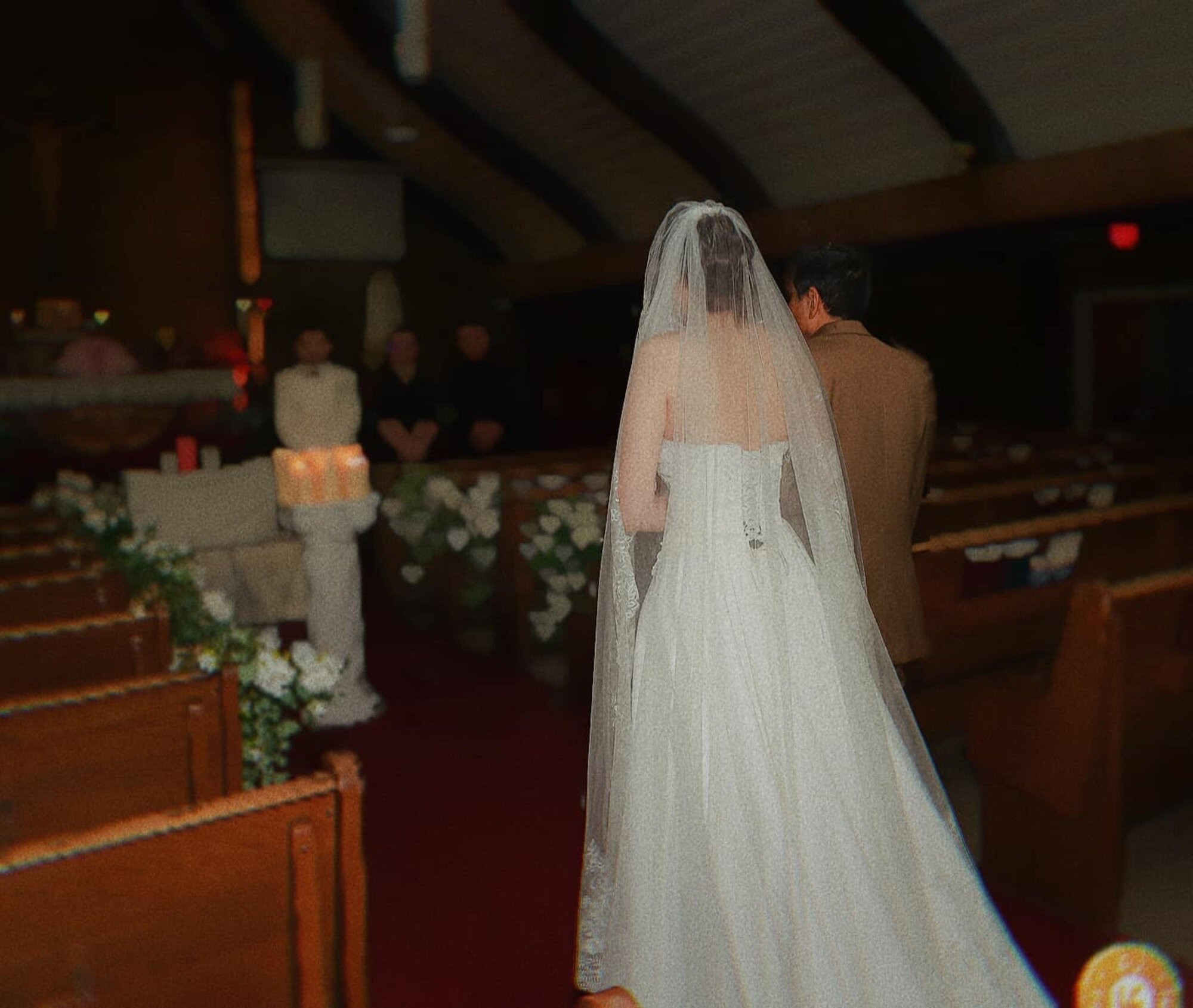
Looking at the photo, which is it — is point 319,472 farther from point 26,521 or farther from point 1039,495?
point 1039,495

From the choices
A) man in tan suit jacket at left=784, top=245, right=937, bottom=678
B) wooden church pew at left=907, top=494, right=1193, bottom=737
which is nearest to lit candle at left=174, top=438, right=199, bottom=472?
wooden church pew at left=907, top=494, right=1193, bottom=737

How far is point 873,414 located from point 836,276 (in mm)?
354

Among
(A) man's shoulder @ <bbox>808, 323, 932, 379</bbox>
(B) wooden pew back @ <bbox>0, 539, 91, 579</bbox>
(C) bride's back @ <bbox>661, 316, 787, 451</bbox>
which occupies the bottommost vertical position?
(B) wooden pew back @ <bbox>0, 539, 91, 579</bbox>

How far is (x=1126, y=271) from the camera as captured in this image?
290 inches

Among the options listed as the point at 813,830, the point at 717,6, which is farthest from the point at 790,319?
the point at 717,6

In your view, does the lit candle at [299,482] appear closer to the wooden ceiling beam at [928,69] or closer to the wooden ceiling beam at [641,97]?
the wooden ceiling beam at [928,69]

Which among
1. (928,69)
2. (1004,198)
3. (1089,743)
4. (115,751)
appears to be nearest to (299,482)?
(115,751)

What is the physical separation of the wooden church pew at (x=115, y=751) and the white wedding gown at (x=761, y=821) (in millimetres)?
839

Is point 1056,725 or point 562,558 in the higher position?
point 562,558

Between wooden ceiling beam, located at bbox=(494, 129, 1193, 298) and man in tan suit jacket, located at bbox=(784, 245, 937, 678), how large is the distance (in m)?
3.89

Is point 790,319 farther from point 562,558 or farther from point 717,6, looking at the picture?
point 717,6

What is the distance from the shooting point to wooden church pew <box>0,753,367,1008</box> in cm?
139

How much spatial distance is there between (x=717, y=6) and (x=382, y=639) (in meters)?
4.57

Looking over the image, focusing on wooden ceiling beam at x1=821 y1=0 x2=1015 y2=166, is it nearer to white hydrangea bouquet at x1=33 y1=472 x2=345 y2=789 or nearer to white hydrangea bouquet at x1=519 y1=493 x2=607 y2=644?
white hydrangea bouquet at x1=519 y1=493 x2=607 y2=644
